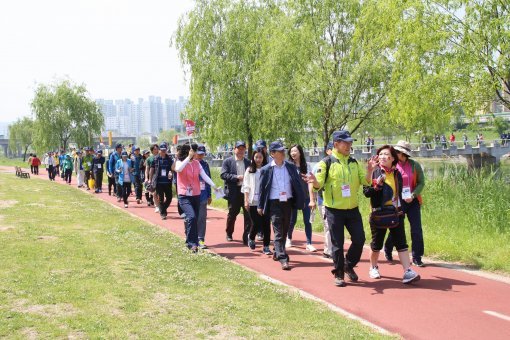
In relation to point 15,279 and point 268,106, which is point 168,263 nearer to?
point 15,279

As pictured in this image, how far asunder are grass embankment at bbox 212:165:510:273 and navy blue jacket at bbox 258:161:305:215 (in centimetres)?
247

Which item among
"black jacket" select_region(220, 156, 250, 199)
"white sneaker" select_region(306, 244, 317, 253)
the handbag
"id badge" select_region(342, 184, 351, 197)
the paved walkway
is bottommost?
the paved walkway

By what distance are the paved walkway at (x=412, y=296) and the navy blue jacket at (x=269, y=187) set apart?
953 millimetres

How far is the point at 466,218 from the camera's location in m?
10.0

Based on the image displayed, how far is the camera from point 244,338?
4629 millimetres

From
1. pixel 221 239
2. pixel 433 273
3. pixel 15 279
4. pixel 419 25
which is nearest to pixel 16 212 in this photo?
pixel 221 239

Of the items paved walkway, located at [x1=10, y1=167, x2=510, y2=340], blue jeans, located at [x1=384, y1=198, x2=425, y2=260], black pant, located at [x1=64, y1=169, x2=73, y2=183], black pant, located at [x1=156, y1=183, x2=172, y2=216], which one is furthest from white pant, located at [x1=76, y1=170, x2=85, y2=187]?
blue jeans, located at [x1=384, y1=198, x2=425, y2=260]

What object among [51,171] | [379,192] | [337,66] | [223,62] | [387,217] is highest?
[223,62]

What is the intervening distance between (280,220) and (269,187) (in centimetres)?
51

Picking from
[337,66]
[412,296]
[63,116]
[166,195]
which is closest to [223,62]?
[337,66]

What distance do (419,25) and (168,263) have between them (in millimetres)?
10220

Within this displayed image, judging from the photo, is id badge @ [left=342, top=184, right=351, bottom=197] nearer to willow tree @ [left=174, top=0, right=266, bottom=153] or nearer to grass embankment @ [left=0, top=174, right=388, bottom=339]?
grass embankment @ [left=0, top=174, right=388, bottom=339]

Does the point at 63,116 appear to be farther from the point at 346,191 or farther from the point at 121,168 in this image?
the point at 346,191

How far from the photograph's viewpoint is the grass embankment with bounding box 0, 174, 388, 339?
15.9 ft
